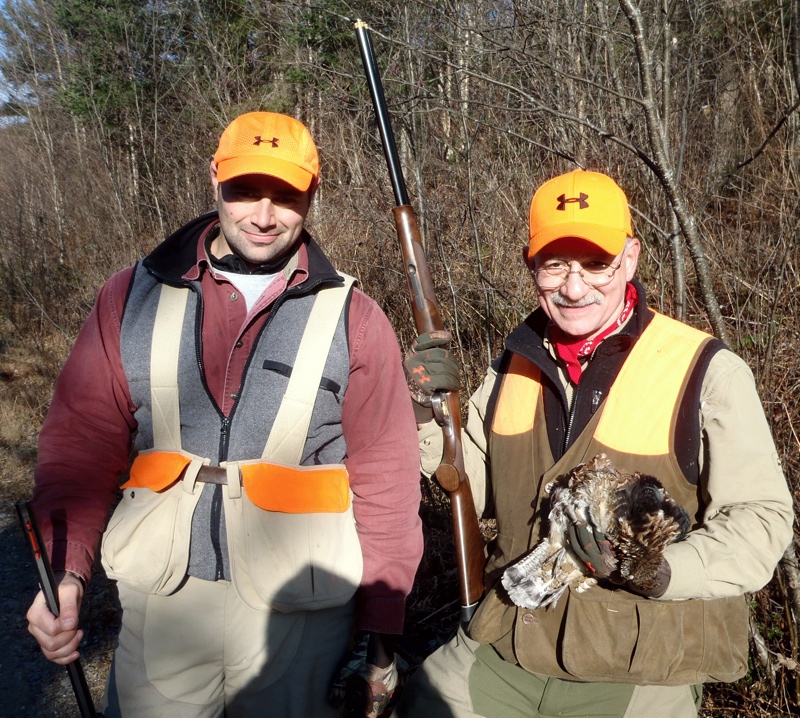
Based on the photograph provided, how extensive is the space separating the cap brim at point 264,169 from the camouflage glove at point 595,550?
5.14ft

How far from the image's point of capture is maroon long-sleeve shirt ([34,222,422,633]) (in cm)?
232

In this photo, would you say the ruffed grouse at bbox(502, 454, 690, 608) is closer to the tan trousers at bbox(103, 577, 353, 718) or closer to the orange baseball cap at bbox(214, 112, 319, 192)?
the tan trousers at bbox(103, 577, 353, 718)

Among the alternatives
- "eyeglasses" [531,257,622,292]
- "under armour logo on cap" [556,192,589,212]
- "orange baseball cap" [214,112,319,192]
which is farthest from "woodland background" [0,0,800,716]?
"orange baseball cap" [214,112,319,192]

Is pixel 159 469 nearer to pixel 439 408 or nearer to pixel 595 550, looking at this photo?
pixel 439 408

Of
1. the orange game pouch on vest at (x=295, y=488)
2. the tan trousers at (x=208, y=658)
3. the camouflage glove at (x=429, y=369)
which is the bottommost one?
the tan trousers at (x=208, y=658)

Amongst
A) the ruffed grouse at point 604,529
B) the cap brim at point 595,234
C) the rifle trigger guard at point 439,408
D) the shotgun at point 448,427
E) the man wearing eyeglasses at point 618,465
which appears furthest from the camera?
the rifle trigger guard at point 439,408

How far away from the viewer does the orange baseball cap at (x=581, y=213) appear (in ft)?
8.18

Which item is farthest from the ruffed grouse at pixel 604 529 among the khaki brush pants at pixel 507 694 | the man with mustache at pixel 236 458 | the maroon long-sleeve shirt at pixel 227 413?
the man with mustache at pixel 236 458

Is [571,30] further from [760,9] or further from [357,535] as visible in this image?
[357,535]

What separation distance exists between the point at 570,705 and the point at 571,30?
511 cm

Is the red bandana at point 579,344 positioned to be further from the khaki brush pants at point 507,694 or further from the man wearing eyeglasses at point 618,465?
the khaki brush pants at point 507,694

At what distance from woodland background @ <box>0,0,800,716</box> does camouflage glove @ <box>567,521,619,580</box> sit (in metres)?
1.57

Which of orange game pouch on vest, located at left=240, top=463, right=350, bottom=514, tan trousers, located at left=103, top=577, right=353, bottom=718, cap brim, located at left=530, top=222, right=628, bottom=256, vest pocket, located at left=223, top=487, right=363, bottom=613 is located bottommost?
tan trousers, located at left=103, top=577, right=353, bottom=718

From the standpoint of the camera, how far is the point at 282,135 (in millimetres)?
2475
